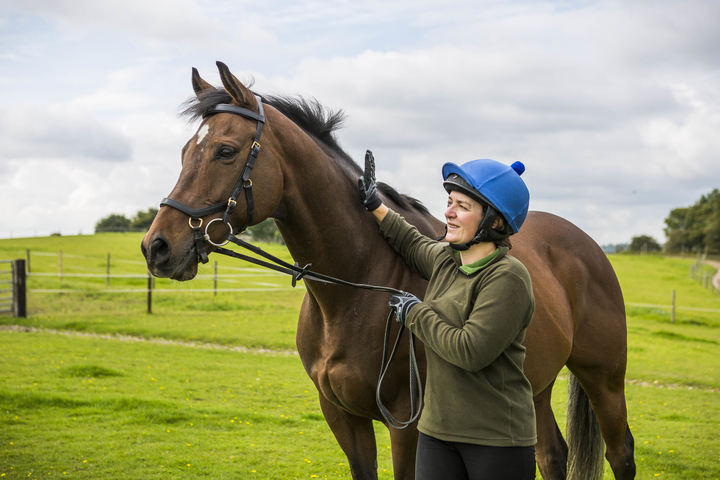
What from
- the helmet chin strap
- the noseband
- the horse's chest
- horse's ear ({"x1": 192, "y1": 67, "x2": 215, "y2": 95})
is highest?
horse's ear ({"x1": 192, "y1": 67, "x2": 215, "y2": 95})

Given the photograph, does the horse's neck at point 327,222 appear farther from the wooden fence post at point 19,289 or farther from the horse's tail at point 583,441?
the wooden fence post at point 19,289

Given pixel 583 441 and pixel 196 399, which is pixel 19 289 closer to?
pixel 196 399

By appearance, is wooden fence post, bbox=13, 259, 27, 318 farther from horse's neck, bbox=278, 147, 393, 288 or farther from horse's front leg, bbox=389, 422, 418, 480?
horse's front leg, bbox=389, 422, 418, 480

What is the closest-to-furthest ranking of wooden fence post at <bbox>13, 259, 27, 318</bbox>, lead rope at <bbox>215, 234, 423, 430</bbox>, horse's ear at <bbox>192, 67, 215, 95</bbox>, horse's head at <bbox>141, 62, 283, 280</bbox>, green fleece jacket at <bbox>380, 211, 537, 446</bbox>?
green fleece jacket at <bbox>380, 211, 537, 446</bbox>
horse's head at <bbox>141, 62, 283, 280</bbox>
lead rope at <bbox>215, 234, 423, 430</bbox>
horse's ear at <bbox>192, 67, 215, 95</bbox>
wooden fence post at <bbox>13, 259, 27, 318</bbox>

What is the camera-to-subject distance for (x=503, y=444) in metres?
1.99

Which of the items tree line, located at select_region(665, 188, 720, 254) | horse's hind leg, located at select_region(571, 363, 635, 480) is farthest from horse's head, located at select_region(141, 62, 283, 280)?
tree line, located at select_region(665, 188, 720, 254)

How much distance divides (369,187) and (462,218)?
0.77m

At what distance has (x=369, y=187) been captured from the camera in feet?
9.09

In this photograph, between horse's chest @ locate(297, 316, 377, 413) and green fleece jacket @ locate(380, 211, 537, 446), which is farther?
horse's chest @ locate(297, 316, 377, 413)

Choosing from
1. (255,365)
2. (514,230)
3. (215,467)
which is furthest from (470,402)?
(255,365)

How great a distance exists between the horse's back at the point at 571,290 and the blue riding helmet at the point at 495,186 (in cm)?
133

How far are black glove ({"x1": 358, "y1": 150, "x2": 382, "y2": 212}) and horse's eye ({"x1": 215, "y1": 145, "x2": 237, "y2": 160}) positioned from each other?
74 cm

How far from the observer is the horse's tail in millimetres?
4434

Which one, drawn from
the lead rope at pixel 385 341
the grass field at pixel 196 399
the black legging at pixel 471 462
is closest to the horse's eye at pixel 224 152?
the lead rope at pixel 385 341
